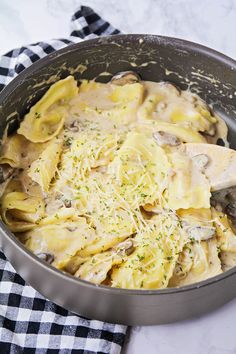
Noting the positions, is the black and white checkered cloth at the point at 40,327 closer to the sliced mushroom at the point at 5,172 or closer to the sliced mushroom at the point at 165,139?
the sliced mushroom at the point at 5,172

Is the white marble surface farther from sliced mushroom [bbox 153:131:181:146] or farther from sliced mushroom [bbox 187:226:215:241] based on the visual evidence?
sliced mushroom [bbox 187:226:215:241]

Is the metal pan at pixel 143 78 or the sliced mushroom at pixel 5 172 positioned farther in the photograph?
the sliced mushroom at pixel 5 172

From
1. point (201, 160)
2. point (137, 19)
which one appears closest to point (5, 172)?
point (201, 160)

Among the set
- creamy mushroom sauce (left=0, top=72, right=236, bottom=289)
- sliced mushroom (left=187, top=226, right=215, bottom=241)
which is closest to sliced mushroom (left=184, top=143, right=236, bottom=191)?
creamy mushroom sauce (left=0, top=72, right=236, bottom=289)

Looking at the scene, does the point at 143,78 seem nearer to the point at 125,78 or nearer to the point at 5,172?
the point at 125,78

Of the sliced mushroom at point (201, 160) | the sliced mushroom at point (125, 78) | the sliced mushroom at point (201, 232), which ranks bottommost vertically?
the sliced mushroom at point (201, 232)

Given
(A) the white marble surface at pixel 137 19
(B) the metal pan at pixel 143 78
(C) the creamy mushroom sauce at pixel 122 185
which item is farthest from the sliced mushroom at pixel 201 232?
(A) the white marble surface at pixel 137 19
